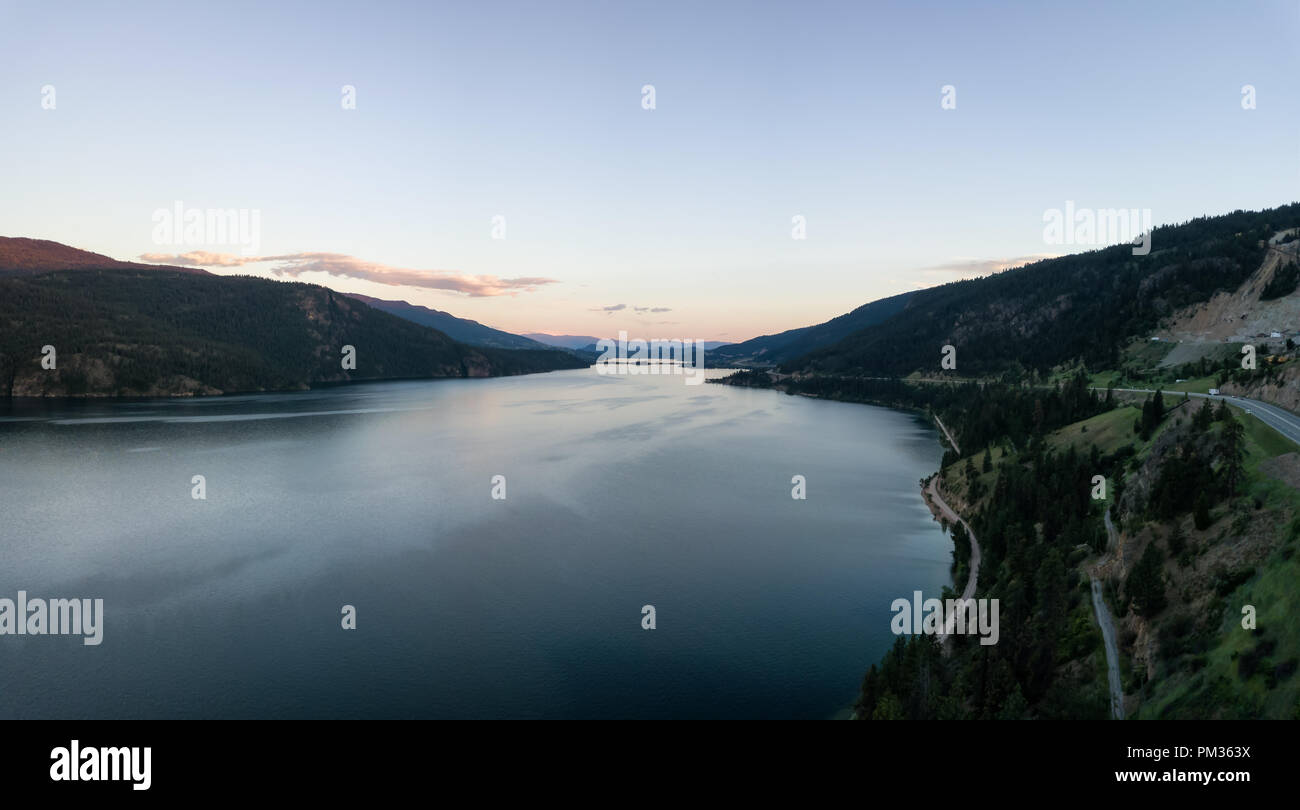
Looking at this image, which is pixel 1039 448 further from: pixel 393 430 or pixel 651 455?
pixel 393 430

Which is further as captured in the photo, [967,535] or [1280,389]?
[967,535]

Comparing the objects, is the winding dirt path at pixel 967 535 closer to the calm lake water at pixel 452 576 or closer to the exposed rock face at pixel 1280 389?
the calm lake water at pixel 452 576

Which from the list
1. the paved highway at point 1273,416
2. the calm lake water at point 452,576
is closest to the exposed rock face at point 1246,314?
the calm lake water at point 452,576

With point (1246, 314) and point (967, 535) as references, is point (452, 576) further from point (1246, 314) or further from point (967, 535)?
point (1246, 314)

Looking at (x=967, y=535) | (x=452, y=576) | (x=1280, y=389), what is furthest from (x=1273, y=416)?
(x=452, y=576)

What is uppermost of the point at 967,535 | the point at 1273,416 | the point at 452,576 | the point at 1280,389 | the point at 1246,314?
the point at 1246,314

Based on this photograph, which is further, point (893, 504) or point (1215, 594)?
point (893, 504)

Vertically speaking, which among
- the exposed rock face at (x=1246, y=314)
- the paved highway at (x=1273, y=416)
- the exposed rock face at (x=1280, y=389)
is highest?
the exposed rock face at (x=1246, y=314)

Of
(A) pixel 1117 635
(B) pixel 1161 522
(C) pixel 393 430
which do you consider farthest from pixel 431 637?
(C) pixel 393 430

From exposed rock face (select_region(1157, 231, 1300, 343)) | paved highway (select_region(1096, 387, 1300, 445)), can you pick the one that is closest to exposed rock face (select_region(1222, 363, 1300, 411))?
paved highway (select_region(1096, 387, 1300, 445))
